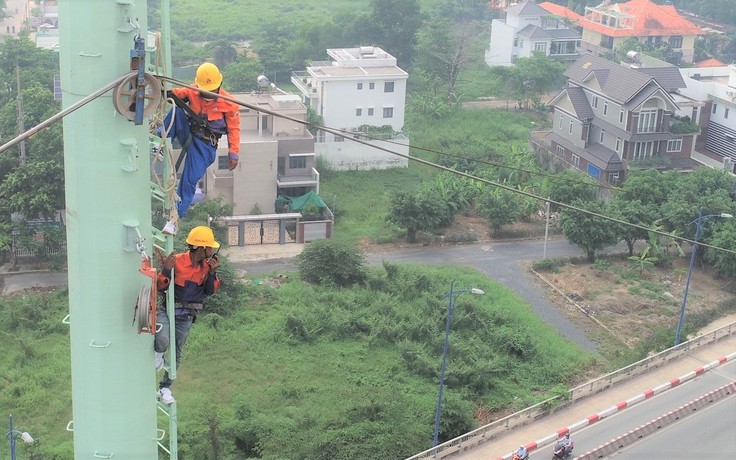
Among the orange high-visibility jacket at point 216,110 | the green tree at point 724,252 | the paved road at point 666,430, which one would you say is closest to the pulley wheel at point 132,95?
the orange high-visibility jacket at point 216,110

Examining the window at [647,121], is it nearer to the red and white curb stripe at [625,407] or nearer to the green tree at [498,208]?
the green tree at [498,208]

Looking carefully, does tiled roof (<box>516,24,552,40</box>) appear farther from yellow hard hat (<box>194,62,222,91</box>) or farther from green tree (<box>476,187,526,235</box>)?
yellow hard hat (<box>194,62,222,91</box>)

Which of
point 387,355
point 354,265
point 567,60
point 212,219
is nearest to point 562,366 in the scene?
point 387,355

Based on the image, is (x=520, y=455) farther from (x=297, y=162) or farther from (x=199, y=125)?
(x=297, y=162)

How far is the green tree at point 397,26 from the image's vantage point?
5866cm

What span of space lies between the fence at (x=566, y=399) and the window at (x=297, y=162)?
17.0 metres

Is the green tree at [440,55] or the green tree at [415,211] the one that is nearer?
the green tree at [415,211]

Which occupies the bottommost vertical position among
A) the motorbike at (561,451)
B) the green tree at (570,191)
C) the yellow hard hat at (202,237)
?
the motorbike at (561,451)

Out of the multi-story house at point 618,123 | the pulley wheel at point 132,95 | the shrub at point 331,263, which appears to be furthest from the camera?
the multi-story house at point 618,123

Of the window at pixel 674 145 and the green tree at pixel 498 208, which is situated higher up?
the window at pixel 674 145

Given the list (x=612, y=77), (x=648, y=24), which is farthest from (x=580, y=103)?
(x=648, y=24)

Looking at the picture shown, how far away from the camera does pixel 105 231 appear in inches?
191

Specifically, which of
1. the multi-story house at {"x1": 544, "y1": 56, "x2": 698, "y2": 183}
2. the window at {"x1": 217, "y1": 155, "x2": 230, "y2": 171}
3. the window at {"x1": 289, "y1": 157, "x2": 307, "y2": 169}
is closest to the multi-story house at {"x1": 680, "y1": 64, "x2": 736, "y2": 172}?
the multi-story house at {"x1": 544, "y1": 56, "x2": 698, "y2": 183}

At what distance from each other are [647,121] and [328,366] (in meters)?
22.4
